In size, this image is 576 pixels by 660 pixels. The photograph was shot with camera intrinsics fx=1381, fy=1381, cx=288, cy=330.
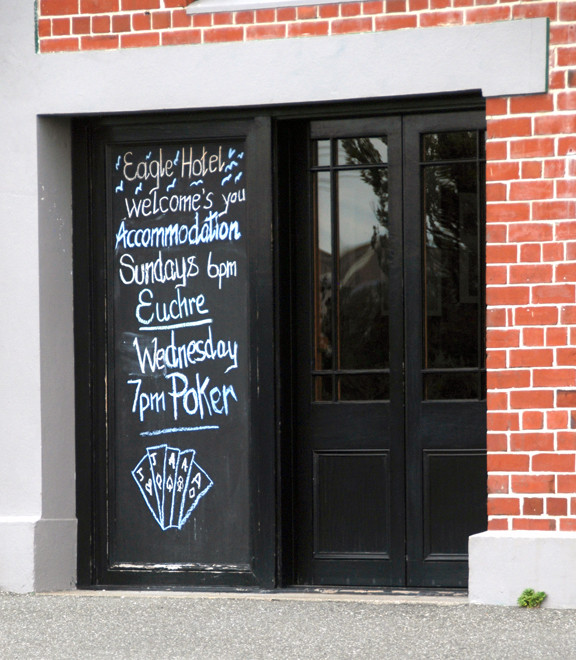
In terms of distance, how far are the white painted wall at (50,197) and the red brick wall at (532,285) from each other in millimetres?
914

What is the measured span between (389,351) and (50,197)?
6.84ft

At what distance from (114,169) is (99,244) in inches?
17.2

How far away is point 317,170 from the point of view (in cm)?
765

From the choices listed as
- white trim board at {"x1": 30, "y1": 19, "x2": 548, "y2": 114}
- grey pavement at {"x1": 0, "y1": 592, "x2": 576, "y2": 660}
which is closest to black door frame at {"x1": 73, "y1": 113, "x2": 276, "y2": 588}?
white trim board at {"x1": 30, "y1": 19, "x2": 548, "y2": 114}

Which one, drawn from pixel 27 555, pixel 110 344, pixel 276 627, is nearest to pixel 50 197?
pixel 110 344

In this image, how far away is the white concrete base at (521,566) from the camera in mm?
6863

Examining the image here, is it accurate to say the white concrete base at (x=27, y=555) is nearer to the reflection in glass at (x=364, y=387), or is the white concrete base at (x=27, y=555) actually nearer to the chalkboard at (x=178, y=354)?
the chalkboard at (x=178, y=354)

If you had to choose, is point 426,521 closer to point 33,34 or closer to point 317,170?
point 317,170

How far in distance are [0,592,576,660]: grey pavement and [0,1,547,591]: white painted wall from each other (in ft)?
1.55

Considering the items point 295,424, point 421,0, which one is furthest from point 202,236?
point 421,0

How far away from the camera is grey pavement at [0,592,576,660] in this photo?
6047mm

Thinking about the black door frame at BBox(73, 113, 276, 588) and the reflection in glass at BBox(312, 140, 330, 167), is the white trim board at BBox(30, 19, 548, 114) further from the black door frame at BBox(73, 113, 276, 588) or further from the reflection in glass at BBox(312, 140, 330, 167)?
the reflection in glass at BBox(312, 140, 330, 167)

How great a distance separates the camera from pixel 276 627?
21.5 feet

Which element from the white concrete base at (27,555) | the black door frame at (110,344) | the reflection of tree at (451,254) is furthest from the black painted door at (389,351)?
the white concrete base at (27,555)
